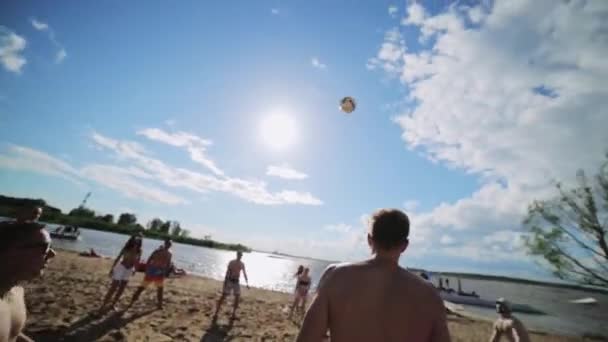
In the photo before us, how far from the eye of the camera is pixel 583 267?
1579cm

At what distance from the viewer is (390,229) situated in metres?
2.03

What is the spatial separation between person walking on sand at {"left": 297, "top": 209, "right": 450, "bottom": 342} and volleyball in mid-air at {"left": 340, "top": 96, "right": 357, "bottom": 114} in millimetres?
6135

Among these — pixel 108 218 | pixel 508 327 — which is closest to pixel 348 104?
pixel 508 327

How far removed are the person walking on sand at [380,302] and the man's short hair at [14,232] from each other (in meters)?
1.57

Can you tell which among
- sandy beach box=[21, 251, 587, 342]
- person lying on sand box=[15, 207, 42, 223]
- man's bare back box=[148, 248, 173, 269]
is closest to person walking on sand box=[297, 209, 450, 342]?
person lying on sand box=[15, 207, 42, 223]

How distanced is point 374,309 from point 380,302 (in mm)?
61

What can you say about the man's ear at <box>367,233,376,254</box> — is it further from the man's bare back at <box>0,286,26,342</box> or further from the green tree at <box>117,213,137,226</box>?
the green tree at <box>117,213,137,226</box>

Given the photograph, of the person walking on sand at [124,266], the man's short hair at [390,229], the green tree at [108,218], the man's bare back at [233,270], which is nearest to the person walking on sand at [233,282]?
the man's bare back at [233,270]

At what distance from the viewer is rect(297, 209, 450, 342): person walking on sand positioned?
6.25 ft

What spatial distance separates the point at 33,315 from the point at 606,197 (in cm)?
2301

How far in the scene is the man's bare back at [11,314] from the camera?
Answer: 146 centimetres

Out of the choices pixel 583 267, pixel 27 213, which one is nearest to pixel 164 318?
pixel 27 213

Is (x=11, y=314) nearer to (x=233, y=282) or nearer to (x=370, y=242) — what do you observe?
(x=370, y=242)

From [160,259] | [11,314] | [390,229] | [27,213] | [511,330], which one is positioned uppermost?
[390,229]
